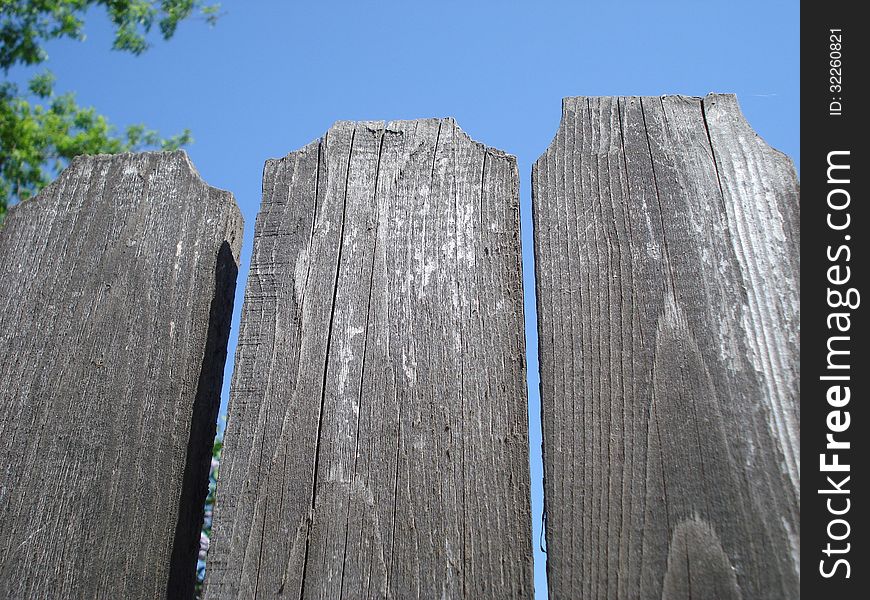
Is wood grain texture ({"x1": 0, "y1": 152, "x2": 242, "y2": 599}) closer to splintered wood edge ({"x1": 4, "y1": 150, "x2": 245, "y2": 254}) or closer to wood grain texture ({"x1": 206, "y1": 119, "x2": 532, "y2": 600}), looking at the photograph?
splintered wood edge ({"x1": 4, "y1": 150, "x2": 245, "y2": 254})

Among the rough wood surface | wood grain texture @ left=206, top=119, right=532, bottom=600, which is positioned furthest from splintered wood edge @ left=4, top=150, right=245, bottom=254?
the rough wood surface

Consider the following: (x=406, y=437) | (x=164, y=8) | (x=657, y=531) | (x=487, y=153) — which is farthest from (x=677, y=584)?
(x=164, y=8)

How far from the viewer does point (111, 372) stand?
5.18ft

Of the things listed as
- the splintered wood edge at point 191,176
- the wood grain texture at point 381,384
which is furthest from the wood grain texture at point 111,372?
the wood grain texture at point 381,384

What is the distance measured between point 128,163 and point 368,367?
0.87 m

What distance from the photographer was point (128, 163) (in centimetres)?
184

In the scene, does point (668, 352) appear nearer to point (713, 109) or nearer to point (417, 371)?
point (417, 371)

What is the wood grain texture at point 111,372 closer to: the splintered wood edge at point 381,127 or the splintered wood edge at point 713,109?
the splintered wood edge at point 381,127

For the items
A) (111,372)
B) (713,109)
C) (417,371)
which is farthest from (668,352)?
(111,372)

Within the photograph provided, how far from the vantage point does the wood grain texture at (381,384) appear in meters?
1.33

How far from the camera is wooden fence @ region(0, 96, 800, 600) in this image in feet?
4.25

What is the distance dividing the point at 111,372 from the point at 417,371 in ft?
2.20

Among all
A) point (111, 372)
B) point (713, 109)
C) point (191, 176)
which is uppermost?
point (713, 109)

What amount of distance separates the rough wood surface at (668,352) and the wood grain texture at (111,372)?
736mm
